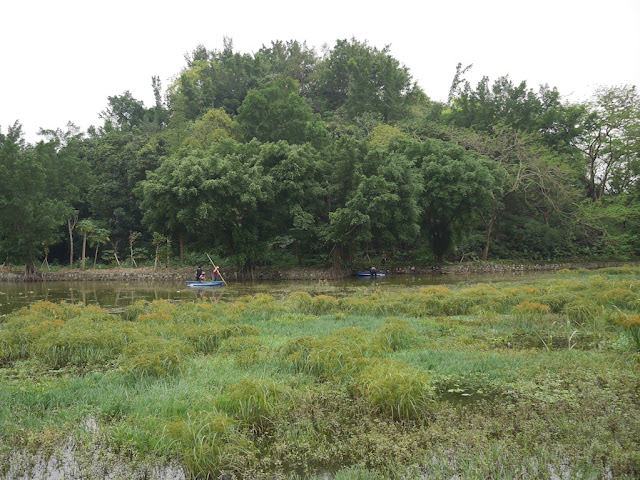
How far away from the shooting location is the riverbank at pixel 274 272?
3044 cm

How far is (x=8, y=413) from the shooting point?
17.5 feet

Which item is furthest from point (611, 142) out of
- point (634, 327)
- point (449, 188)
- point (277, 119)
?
point (634, 327)

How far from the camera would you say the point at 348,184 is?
1241 inches

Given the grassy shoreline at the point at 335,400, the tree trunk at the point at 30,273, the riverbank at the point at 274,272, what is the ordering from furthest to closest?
the tree trunk at the point at 30,273, the riverbank at the point at 274,272, the grassy shoreline at the point at 335,400

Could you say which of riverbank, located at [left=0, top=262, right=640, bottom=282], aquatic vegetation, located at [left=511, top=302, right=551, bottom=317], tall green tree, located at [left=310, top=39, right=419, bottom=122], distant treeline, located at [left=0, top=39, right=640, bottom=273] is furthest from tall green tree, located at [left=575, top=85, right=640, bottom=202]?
aquatic vegetation, located at [left=511, top=302, right=551, bottom=317]

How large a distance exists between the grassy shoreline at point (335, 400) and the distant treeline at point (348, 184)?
62.8ft

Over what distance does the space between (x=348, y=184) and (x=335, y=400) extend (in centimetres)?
2639

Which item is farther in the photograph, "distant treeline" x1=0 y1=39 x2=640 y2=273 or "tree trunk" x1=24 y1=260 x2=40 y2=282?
"tree trunk" x1=24 y1=260 x2=40 y2=282

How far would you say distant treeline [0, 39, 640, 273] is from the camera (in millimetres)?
29188

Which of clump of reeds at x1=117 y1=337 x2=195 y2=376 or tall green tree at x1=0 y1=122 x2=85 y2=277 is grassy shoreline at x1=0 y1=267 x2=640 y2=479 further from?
tall green tree at x1=0 y1=122 x2=85 y2=277

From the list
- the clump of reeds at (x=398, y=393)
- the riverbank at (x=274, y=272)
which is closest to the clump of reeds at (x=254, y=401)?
the clump of reeds at (x=398, y=393)

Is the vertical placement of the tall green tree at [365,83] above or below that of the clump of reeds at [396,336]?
above

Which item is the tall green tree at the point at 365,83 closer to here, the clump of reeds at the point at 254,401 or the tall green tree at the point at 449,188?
the tall green tree at the point at 449,188

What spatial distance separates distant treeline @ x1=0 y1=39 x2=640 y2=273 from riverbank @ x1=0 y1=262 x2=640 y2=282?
1.10 m
